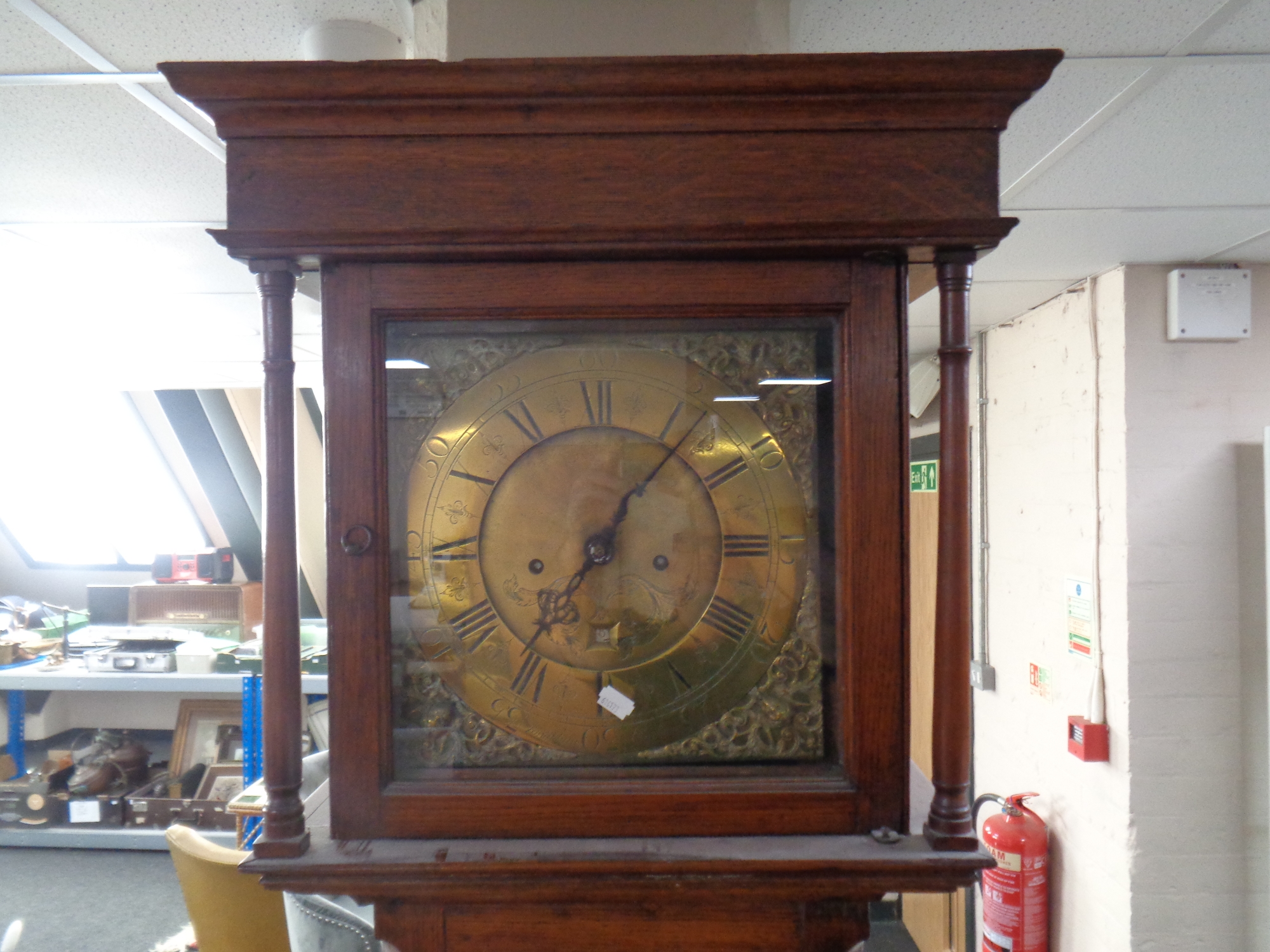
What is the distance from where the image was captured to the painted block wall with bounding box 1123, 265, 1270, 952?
1925 mm

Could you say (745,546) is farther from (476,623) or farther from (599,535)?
(476,623)

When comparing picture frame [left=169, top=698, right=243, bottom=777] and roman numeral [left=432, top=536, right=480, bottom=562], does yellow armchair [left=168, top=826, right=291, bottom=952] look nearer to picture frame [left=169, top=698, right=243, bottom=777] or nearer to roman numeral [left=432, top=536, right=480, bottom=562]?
roman numeral [left=432, top=536, right=480, bottom=562]

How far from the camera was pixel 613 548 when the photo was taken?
0.68m

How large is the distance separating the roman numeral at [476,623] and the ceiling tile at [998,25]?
0.73 meters

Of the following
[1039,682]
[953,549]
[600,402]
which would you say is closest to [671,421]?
[600,402]

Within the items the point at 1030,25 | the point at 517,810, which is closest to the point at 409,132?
the point at 517,810

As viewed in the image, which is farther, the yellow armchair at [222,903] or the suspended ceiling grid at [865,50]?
the yellow armchair at [222,903]

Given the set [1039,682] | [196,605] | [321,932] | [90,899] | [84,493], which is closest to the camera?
[321,932]

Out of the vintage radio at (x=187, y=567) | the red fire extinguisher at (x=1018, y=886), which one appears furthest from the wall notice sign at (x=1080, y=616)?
the vintage radio at (x=187, y=567)

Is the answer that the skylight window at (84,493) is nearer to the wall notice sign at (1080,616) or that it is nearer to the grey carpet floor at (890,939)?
the grey carpet floor at (890,939)

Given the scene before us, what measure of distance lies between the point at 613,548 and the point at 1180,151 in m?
1.25

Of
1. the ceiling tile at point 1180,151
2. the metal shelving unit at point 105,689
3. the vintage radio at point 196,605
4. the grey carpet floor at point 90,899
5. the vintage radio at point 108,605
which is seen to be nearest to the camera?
the ceiling tile at point 1180,151

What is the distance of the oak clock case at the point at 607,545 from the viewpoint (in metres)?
0.68

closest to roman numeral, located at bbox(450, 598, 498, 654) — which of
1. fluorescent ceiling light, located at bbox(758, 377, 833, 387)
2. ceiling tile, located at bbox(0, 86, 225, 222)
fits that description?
fluorescent ceiling light, located at bbox(758, 377, 833, 387)
